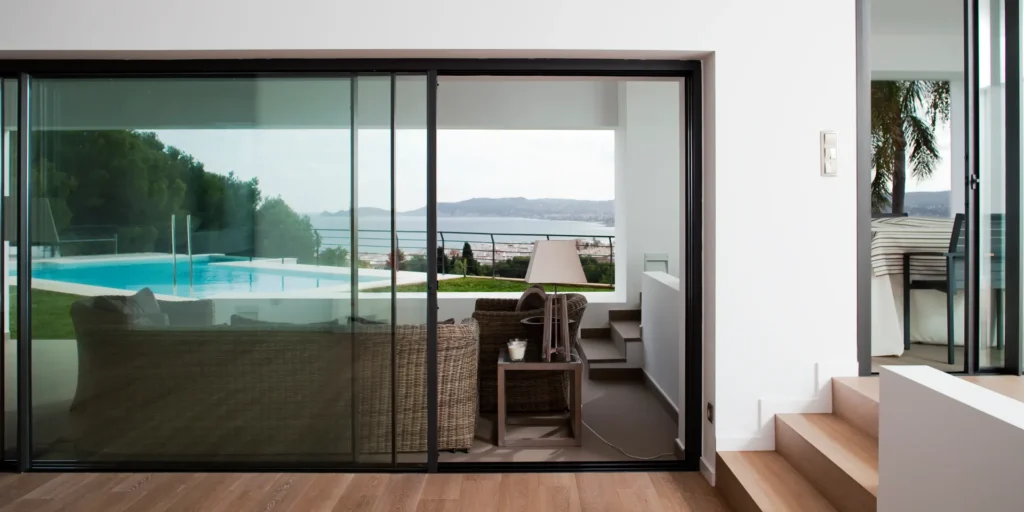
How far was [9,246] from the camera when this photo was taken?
334 cm

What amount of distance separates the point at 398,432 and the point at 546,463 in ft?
2.51

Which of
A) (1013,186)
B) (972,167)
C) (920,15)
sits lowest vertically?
(1013,186)

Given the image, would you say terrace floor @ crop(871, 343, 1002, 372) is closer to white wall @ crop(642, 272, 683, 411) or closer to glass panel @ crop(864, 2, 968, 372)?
glass panel @ crop(864, 2, 968, 372)

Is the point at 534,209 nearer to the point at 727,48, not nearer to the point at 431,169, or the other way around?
the point at 431,169

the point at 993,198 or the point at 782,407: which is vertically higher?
the point at 993,198

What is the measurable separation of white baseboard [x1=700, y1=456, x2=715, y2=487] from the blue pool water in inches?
71.3

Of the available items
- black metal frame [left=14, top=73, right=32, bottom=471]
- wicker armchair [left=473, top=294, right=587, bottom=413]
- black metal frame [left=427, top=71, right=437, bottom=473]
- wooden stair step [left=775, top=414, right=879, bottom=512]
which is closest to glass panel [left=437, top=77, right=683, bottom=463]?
wicker armchair [left=473, top=294, right=587, bottom=413]

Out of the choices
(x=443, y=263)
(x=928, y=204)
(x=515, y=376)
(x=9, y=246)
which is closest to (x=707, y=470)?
(x=515, y=376)

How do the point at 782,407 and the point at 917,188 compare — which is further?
the point at 917,188

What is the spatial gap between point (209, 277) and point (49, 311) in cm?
84

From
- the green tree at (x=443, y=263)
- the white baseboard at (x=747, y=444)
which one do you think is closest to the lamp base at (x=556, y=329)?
the white baseboard at (x=747, y=444)

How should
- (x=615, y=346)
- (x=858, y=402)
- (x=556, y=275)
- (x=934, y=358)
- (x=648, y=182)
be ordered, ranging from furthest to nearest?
(x=648, y=182)
(x=615, y=346)
(x=556, y=275)
(x=934, y=358)
(x=858, y=402)

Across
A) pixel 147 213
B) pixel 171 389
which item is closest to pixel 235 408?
pixel 171 389

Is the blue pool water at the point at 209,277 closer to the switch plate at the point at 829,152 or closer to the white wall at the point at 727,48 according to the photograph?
the white wall at the point at 727,48
